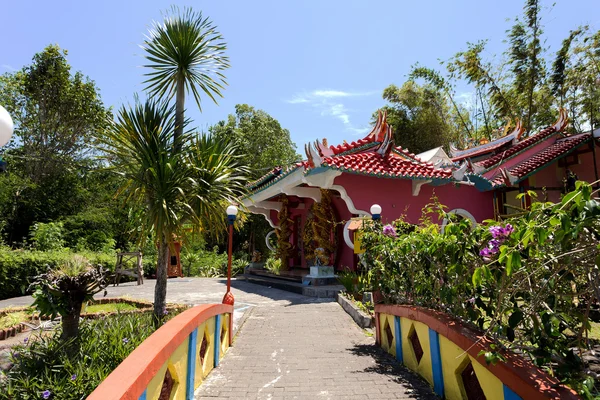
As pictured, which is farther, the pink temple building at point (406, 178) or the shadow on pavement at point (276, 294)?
the pink temple building at point (406, 178)

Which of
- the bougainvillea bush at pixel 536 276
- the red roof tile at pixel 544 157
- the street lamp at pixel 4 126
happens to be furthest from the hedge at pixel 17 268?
the red roof tile at pixel 544 157

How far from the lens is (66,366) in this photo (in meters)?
3.58

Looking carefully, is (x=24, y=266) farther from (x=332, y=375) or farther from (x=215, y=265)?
(x=332, y=375)

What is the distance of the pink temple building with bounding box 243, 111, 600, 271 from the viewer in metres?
10.4

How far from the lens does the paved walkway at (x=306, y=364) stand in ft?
12.5

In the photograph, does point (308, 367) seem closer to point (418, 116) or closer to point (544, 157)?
point (544, 157)

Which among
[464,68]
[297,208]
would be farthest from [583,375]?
[464,68]

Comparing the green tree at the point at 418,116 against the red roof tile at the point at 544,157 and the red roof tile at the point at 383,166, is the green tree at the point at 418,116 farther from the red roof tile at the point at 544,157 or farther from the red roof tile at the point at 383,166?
the red roof tile at the point at 383,166

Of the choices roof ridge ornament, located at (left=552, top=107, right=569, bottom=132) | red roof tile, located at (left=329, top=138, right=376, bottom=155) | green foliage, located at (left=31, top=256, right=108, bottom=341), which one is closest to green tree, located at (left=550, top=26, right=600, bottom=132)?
roof ridge ornament, located at (left=552, top=107, right=569, bottom=132)

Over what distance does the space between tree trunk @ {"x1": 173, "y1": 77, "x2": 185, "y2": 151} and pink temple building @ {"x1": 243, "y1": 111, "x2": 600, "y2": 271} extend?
11.7 feet

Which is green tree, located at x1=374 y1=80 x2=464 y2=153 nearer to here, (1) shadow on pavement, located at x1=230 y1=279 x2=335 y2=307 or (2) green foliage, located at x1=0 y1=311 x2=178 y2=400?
(1) shadow on pavement, located at x1=230 y1=279 x2=335 y2=307

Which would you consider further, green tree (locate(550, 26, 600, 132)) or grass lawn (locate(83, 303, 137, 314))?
green tree (locate(550, 26, 600, 132))

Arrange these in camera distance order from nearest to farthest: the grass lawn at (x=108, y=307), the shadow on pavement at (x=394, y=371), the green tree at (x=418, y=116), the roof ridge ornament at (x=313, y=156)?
the shadow on pavement at (x=394, y=371), the grass lawn at (x=108, y=307), the roof ridge ornament at (x=313, y=156), the green tree at (x=418, y=116)

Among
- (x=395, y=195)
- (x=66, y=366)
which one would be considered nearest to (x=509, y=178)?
(x=395, y=195)
